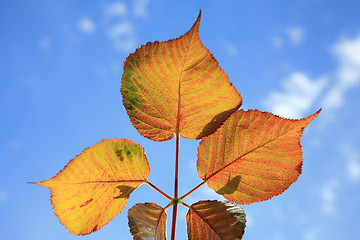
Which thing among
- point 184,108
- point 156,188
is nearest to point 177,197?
point 156,188

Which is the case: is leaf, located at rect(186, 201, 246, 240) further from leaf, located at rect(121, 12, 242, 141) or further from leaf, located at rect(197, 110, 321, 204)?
leaf, located at rect(121, 12, 242, 141)

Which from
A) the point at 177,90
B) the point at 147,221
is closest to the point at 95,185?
the point at 147,221

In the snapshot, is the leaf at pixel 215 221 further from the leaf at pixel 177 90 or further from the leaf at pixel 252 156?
the leaf at pixel 177 90

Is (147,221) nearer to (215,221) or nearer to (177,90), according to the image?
(215,221)

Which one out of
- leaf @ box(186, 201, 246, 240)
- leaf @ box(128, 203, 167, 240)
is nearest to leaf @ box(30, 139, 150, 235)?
leaf @ box(128, 203, 167, 240)

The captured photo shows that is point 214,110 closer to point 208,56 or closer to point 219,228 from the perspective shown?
point 208,56

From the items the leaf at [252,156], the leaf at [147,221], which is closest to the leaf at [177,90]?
the leaf at [252,156]
